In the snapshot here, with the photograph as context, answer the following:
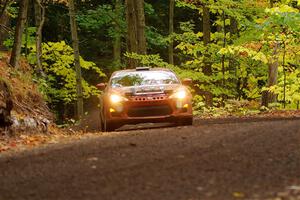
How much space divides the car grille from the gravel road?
110 inches

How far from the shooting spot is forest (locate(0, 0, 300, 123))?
1720cm

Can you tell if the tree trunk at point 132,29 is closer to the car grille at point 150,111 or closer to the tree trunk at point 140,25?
the tree trunk at point 140,25

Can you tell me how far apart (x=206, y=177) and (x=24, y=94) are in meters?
9.13

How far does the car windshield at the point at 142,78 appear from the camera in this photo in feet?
40.6

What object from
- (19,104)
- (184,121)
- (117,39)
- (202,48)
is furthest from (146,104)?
(117,39)

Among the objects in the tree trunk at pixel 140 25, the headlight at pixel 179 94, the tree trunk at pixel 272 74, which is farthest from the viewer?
the tree trunk at pixel 140 25

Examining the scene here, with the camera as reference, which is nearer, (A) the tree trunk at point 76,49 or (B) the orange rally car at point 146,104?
(B) the orange rally car at point 146,104

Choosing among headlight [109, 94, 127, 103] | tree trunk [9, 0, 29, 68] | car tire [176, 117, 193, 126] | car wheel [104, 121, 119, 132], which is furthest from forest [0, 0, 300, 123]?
car wheel [104, 121, 119, 132]

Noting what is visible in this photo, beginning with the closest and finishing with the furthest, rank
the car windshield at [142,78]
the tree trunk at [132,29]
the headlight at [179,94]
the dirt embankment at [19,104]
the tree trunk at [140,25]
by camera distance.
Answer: the dirt embankment at [19,104] → the headlight at [179,94] → the car windshield at [142,78] → the tree trunk at [140,25] → the tree trunk at [132,29]

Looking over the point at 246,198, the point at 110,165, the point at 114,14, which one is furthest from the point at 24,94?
the point at 114,14

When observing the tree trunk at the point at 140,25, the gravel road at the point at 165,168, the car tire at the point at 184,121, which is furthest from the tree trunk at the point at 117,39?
the gravel road at the point at 165,168

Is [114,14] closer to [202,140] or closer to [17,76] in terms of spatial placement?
[17,76]

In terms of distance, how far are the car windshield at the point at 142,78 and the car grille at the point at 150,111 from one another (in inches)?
37.9

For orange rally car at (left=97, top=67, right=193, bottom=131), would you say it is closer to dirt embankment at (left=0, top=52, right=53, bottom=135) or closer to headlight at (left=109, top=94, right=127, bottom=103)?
headlight at (left=109, top=94, right=127, bottom=103)
